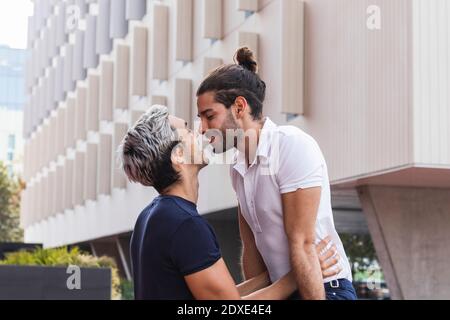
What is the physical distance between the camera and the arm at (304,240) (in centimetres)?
275

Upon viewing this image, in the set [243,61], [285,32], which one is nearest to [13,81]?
[285,32]

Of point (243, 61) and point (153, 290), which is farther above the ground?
point (243, 61)

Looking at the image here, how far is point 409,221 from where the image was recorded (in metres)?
15.9

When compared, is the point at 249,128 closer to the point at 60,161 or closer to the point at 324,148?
the point at 324,148

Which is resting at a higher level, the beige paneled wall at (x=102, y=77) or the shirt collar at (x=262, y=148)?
the beige paneled wall at (x=102, y=77)

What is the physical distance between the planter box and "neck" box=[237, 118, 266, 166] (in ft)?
34.7

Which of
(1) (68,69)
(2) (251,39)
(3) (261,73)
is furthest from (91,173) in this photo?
(3) (261,73)

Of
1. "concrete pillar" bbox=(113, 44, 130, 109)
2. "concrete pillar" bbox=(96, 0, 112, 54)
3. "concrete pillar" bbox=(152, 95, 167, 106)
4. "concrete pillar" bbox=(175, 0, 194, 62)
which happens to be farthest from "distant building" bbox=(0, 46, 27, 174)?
"concrete pillar" bbox=(175, 0, 194, 62)

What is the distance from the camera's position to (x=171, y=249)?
256 centimetres

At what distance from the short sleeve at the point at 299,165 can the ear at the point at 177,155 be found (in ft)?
1.19

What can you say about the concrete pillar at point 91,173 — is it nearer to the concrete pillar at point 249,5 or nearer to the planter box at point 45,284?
the concrete pillar at point 249,5

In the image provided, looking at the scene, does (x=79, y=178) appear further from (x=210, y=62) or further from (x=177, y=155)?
(x=177, y=155)

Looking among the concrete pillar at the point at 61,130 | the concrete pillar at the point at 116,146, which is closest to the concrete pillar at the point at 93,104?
the concrete pillar at the point at 116,146
